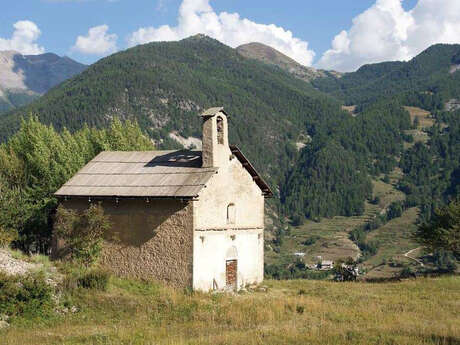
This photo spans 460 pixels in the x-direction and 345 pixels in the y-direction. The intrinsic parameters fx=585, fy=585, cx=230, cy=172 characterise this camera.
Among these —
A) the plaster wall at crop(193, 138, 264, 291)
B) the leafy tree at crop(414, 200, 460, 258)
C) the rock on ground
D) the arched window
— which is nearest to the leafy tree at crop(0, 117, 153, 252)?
the rock on ground

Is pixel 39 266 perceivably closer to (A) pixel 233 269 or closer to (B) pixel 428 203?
(A) pixel 233 269

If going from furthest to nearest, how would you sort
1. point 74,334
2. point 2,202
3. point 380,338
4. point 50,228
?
point 50,228 → point 2,202 → point 74,334 → point 380,338

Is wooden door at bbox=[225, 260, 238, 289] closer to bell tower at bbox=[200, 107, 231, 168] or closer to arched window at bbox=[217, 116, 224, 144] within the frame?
bell tower at bbox=[200, 107, 231, 168]

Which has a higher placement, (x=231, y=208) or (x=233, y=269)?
(x=231, y=208)

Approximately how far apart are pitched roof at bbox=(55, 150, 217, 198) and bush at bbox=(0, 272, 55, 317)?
7472 millimetres

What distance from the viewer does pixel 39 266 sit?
2695 centimetres

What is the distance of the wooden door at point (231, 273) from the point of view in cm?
3038

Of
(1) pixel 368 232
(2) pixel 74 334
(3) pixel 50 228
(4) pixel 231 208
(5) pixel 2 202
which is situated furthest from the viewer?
(1) pixel 368 232

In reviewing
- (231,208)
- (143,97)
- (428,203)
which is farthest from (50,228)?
(143,97)

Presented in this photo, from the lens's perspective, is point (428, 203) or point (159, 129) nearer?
point (428, 203)

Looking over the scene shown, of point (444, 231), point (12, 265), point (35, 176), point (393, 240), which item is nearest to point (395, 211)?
point (393, 240)

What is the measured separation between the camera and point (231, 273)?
30.6 m

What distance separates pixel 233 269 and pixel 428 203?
14795 cm

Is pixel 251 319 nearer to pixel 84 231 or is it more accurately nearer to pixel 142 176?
pixel 142 176
